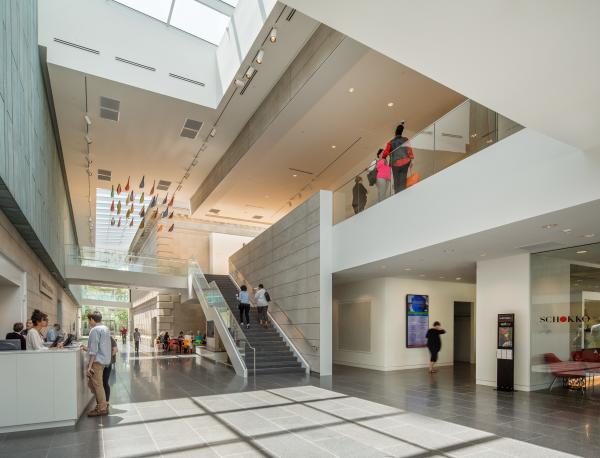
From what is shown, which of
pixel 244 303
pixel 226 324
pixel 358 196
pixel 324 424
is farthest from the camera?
pixel 244 303

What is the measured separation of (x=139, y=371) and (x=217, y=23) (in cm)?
1089

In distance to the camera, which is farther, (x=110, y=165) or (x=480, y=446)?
(x=110, y=165)

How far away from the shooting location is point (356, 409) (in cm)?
746

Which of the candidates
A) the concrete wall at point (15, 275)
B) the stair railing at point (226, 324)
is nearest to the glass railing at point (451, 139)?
the stair railing at point (226, 324)

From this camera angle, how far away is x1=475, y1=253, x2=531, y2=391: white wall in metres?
9.62

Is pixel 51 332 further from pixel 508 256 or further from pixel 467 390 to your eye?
pixel 508 256

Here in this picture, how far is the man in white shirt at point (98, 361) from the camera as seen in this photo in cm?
702

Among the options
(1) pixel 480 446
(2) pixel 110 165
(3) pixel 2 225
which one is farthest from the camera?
(2) pixel 110 165

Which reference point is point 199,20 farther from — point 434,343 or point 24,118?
point 434,343

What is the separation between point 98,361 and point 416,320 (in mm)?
10249

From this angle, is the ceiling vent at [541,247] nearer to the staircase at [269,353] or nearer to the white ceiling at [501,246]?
the white ceiling at [501,246]

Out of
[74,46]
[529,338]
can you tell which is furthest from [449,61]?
[74,46]

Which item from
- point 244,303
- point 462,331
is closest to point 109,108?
point 244,303

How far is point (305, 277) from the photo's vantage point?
44.3ft
